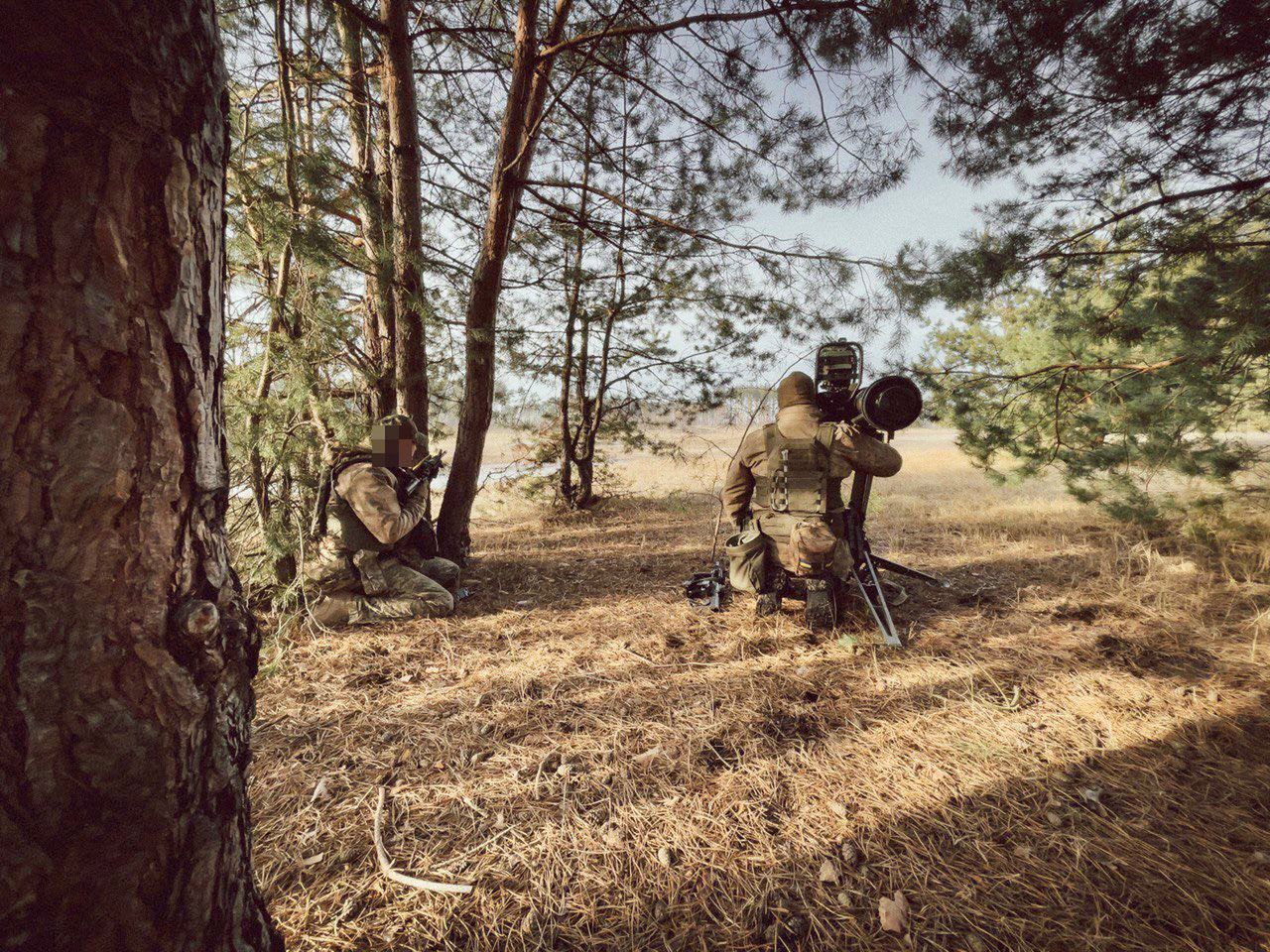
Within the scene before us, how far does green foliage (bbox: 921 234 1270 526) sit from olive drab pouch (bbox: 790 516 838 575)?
2432 mm

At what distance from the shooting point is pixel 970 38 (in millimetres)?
2666

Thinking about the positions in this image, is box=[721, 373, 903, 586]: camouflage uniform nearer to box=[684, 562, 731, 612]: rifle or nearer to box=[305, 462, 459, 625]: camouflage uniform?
box=[684, 562, 731, 612]: rifle

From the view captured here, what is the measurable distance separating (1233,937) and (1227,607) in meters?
3.29

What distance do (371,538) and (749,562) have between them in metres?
3.00

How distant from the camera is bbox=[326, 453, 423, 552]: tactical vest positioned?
3.37 metres

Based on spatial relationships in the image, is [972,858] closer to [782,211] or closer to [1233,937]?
[1233,937]

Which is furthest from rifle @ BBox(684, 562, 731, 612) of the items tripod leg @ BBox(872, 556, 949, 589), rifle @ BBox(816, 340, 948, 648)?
tripod leg @ BBox(872, 556, 949, 589)

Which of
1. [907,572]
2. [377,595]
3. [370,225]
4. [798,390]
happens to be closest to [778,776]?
[798,390]

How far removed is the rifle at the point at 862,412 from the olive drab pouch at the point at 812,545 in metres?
0.42

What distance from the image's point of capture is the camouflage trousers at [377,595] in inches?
130

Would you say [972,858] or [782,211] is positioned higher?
[782,211]

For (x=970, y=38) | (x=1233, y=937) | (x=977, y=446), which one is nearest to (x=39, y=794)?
(x=1233, y=937)

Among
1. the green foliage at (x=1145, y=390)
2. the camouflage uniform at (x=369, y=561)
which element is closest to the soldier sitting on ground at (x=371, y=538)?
the camouflage uniform at (x=369, y=561)

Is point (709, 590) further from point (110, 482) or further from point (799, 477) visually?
point (110, 482)
